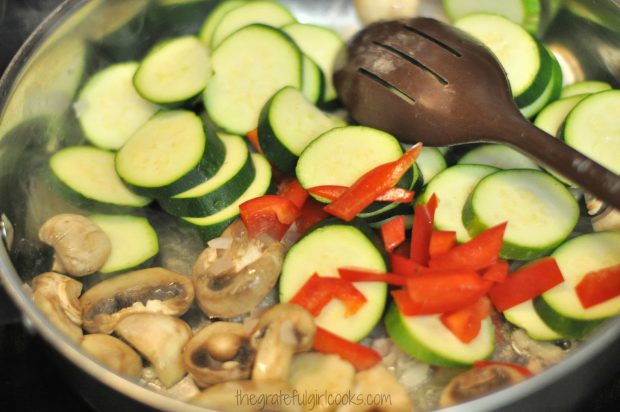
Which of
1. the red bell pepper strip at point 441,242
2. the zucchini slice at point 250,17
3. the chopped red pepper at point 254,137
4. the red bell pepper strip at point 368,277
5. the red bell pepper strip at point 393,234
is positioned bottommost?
the red bell pepper strip at point 368,277

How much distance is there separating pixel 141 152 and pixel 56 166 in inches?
12.5

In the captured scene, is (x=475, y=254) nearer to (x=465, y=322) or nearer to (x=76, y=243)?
(x=465, y=322)

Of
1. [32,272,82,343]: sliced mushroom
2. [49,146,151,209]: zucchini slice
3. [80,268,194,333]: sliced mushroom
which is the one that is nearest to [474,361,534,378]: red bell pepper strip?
[80,268,194,333]: sliced mushroom

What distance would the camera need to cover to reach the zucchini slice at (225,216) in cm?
242

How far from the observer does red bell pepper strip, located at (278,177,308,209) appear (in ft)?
8.02

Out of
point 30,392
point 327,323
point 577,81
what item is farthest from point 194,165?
point 577,81

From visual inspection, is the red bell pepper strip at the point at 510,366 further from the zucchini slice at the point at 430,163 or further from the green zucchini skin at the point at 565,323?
the zucchini slice at the point at 430,163

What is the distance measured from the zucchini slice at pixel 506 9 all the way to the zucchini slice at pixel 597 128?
0.67 meters

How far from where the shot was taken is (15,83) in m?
2.60

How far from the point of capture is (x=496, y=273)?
2139 millimetres

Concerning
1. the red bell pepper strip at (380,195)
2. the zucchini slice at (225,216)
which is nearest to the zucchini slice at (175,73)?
the zucchini slice at (225,216)

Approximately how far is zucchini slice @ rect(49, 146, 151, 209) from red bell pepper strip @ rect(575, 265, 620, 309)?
5.05 feet

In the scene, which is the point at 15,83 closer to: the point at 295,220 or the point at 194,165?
the point at 194,165

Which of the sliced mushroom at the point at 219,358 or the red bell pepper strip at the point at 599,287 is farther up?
the red bell pepper strip at the point at 599,287
